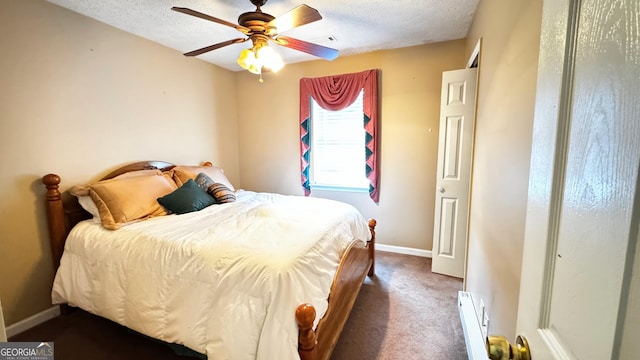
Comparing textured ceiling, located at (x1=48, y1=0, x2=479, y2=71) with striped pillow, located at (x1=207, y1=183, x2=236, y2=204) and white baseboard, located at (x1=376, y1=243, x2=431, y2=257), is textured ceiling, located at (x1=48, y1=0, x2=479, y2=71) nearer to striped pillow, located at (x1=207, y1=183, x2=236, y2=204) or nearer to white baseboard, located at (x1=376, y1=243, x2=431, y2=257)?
striped pillow, located at (x1=207, y1=183, x2=236, y2=204)

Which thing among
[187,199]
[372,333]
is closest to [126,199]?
[187,199]

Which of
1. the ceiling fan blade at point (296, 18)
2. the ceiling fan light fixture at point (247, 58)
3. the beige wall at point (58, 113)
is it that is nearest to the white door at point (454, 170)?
the ceiling fan blade at point (296, 18)

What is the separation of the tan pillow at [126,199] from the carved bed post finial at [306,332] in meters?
1.59

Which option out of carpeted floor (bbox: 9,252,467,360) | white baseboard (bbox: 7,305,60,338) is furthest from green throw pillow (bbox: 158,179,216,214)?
white baseboard (bbox: 7,305,60,338)

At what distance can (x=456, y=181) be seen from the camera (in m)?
2.65

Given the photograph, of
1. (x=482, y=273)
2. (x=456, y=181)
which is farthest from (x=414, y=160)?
(x=482, y=273)

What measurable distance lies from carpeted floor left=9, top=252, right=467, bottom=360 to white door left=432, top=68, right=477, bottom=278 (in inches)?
15.0

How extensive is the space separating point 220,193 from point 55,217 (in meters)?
1.24

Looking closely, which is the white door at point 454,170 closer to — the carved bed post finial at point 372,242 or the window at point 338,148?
the carved bed post finial at point 372,242

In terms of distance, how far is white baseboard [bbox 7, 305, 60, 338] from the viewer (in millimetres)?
1960

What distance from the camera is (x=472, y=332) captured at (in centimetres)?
168

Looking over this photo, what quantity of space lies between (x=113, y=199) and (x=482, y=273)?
9.00 ft

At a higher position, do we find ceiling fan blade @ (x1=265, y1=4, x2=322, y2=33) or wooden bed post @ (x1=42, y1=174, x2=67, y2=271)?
ceiling fan blade @ (x1=265, y1=4, x2=322, y2=33)

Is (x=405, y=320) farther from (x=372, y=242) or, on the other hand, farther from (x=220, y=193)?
(x=220, y=193)
